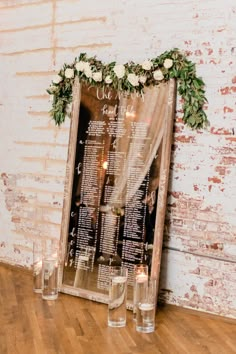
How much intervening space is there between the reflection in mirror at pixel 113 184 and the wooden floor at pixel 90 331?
26 centimetres

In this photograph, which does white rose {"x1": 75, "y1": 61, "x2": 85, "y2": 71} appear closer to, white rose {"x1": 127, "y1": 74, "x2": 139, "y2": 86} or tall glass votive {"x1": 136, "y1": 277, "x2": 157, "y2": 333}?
white rose {"x1": 127, "y1": 74, "x2": 139, "y2": 86}

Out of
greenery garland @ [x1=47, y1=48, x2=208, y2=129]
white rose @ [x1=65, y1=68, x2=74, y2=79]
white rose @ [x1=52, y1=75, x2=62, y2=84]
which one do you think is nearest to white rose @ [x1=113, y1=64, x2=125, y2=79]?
greenery garland @ [x1=47, y1=48, x2=208, y2=129]

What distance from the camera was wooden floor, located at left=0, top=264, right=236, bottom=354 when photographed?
270 cm

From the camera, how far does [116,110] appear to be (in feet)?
11.8

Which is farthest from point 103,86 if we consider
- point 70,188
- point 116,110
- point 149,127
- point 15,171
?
point 15,171

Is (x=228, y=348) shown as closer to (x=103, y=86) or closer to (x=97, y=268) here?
(x=97, y=268)

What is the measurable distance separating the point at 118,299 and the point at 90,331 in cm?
26

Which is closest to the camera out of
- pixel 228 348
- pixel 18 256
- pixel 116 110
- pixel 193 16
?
pixel 228 348

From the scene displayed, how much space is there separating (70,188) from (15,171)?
78cm

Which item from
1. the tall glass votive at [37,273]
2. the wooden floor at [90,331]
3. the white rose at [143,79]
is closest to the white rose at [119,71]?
the white rose at [143,79]

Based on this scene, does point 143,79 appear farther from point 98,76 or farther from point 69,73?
point 69,73

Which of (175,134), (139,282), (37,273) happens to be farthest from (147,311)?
(175,134)

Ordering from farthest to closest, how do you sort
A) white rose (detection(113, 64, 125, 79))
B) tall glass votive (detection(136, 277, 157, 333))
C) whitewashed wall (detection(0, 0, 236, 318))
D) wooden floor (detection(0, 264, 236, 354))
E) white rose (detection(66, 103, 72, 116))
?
white rose (detection(66, 103, 72, 116)) < white rose (detection(113, 64, 125, 79)) < whitewashed wall (detection(0, 0, 236, 318)) < tall glass votive (detection(136, 277, 157, 333)) < wooden floor (detection(0, 264, 236, 354))

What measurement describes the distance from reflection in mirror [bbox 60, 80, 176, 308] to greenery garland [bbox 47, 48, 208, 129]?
0.06 m
